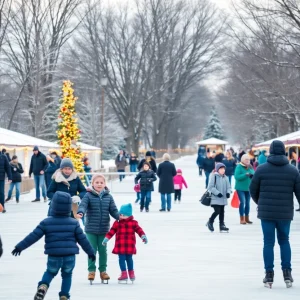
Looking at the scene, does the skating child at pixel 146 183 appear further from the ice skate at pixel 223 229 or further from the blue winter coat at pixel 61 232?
the blue winter coat at pixel 61 232

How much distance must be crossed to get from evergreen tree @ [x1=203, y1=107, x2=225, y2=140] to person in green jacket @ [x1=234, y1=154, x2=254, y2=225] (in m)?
119

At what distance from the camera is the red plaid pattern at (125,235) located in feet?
35.2

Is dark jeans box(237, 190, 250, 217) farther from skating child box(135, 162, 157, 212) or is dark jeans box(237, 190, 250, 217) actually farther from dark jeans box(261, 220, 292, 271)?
dark jeans box(261, 220, 292, 271)

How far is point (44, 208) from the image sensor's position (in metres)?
25.8

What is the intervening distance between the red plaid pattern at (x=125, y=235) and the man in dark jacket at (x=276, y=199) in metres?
1.29

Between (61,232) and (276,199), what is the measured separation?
2.65 m

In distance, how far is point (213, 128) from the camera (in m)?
140

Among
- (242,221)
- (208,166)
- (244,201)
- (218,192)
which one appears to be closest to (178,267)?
(218,192)

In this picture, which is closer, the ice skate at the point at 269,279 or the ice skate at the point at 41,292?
the ice skate at the point at 41,292

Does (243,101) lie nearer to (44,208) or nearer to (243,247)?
(44,208)

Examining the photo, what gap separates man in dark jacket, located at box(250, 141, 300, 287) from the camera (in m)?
10.5

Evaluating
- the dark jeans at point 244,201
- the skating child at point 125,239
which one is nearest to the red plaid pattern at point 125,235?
the skating child at point 125,239

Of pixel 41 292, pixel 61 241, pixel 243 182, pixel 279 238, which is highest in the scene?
pixel 243 182

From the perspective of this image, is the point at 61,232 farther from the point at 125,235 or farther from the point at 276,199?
the point at 276,199
